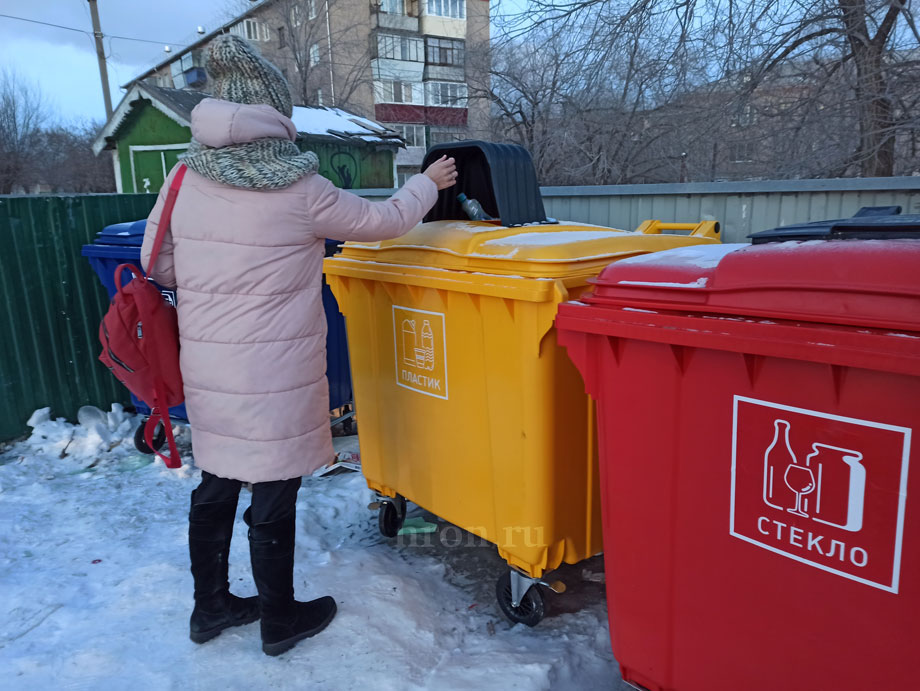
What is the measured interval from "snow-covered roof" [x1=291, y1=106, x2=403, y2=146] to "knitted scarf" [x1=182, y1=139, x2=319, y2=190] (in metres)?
9.97

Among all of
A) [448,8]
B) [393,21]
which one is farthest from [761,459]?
[448,8]

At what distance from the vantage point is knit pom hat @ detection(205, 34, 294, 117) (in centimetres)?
197

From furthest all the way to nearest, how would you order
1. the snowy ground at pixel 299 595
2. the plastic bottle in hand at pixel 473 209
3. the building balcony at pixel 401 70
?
the building balcony at pixel 401 70
the plastic bottle in hand at pixel 473 209
the snowy ground at pixel 299 595

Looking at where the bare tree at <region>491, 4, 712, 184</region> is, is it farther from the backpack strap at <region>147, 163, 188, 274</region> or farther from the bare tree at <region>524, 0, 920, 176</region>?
the backpack strap at <region>147, 163, 188, 274</region>

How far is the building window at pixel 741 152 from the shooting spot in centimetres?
704

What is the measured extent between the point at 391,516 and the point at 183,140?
13.4 m

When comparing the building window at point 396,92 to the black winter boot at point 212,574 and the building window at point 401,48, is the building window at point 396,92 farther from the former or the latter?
the black winter boot at point 212,574

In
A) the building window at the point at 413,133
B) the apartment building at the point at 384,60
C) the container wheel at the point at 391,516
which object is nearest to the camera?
the container wheel at the point at 391,516

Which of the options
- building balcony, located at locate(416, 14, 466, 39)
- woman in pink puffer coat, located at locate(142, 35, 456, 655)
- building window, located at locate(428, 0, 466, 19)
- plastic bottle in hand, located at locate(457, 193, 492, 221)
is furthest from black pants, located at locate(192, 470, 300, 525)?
building window, located at locate(428, 0, 466, 19)

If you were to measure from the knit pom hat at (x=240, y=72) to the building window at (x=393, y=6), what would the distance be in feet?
97.3

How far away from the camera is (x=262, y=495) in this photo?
2.18 meters

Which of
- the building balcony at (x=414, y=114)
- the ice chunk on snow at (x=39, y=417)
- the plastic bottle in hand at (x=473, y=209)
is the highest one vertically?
the building balcony at (x=414, y=114)

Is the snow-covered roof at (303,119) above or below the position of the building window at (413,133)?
below

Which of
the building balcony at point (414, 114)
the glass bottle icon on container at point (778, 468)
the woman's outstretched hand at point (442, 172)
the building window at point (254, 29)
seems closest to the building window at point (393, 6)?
the building balcony at point (414, 114)
